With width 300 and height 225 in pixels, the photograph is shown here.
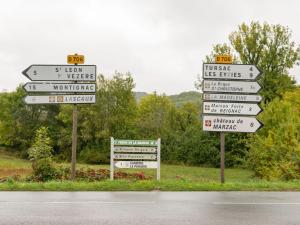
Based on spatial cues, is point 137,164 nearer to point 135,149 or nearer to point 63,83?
point 135,149

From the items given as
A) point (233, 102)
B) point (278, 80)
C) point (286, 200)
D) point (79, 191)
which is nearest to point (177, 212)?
point (286, 200)

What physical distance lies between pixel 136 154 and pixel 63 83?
3528 mm

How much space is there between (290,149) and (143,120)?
42714mm

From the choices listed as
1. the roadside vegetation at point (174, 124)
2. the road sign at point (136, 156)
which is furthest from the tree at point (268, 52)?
the road sign at point (136, 156)

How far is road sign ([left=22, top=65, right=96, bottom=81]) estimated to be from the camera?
14.7 m

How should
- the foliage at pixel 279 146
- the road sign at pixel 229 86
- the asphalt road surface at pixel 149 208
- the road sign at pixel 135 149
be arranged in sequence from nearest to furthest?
the asphalt road surface at pixel 149 208
the road sign at pixel 229 86
the road sign at pixel 135 149
the foliage at pixel 279 146

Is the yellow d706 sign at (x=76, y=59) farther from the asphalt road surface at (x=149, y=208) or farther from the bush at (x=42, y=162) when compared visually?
the asphalt road surface at (x=149, y=208)

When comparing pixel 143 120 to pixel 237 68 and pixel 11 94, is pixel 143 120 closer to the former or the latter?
pixel 11 94

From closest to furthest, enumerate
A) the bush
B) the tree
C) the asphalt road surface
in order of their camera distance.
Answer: the asphalt road surface < the bush < the tree

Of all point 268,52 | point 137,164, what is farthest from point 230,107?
point 268,52

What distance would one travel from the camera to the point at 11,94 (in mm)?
80562

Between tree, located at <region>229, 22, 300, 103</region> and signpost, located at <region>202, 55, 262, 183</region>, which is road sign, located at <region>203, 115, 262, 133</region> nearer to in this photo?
signpost, located at <region>202, 55, 262, 183</region>

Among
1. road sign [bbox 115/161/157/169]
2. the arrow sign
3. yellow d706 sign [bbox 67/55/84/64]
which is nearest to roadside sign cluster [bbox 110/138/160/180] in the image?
road sign [bbox 115/161/157/169]

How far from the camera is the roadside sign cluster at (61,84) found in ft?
48.4
